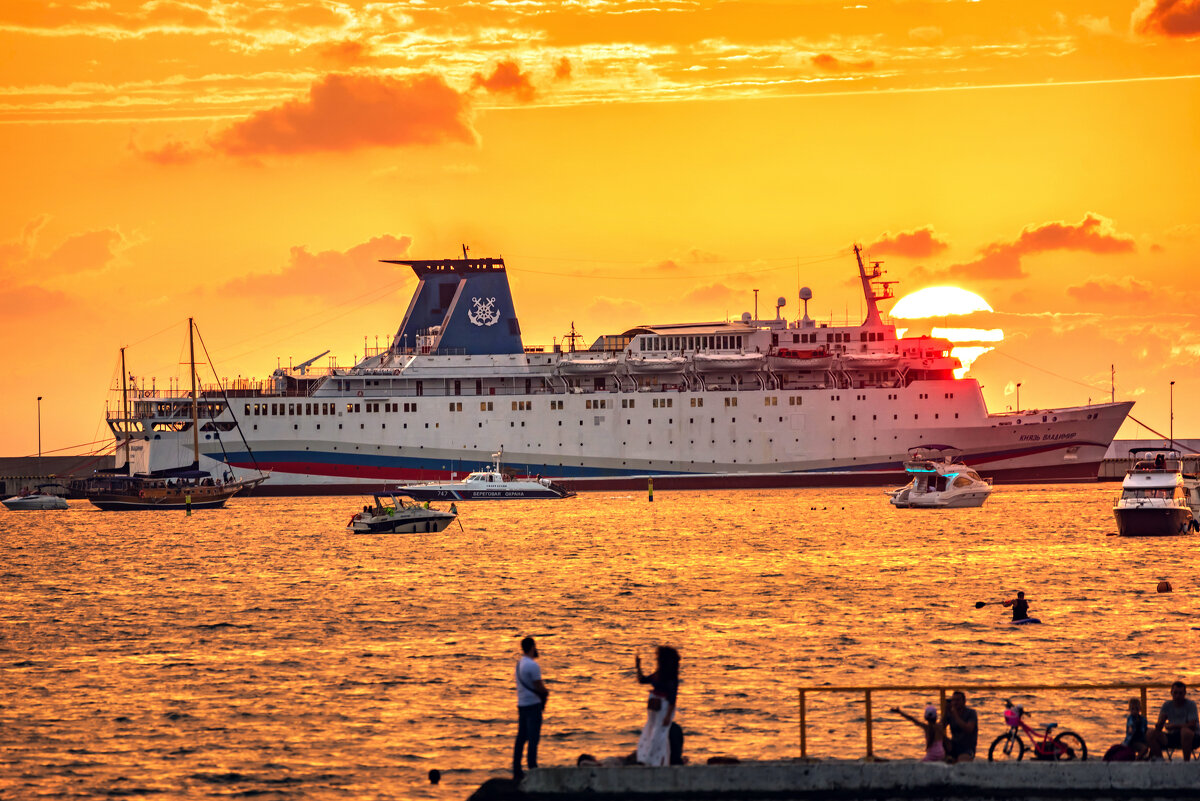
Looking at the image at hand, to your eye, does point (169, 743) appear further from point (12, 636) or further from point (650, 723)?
point (12, 636)

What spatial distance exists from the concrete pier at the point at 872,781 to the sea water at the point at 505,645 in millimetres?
3181

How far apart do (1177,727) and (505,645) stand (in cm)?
1546

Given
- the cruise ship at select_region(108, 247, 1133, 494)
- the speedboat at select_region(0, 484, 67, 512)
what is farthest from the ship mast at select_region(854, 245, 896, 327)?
the speedboat at select_region(0, 484, 67, 512)

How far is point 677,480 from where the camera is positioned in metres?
94.1

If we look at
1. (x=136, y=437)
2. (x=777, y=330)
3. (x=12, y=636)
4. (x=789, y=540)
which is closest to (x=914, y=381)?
(x=777, y=330)

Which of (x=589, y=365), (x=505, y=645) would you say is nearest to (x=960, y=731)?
(x=505, y=645)

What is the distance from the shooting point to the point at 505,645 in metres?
29.6

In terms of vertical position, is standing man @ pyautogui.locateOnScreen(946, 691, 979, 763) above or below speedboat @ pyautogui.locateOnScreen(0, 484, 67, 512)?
below

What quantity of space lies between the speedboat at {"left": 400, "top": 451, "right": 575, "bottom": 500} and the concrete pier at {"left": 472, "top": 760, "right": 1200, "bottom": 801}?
235ft

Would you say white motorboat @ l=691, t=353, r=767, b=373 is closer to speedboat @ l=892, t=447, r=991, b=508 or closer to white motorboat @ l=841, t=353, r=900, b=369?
white motorboat @ l=841, t=353, r=900, b=369

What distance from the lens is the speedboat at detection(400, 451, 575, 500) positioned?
286 ft

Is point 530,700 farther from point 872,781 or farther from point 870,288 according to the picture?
point 870,288

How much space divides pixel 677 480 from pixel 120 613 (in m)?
59.7

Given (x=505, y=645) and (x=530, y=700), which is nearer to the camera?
(x=530, y=700)
